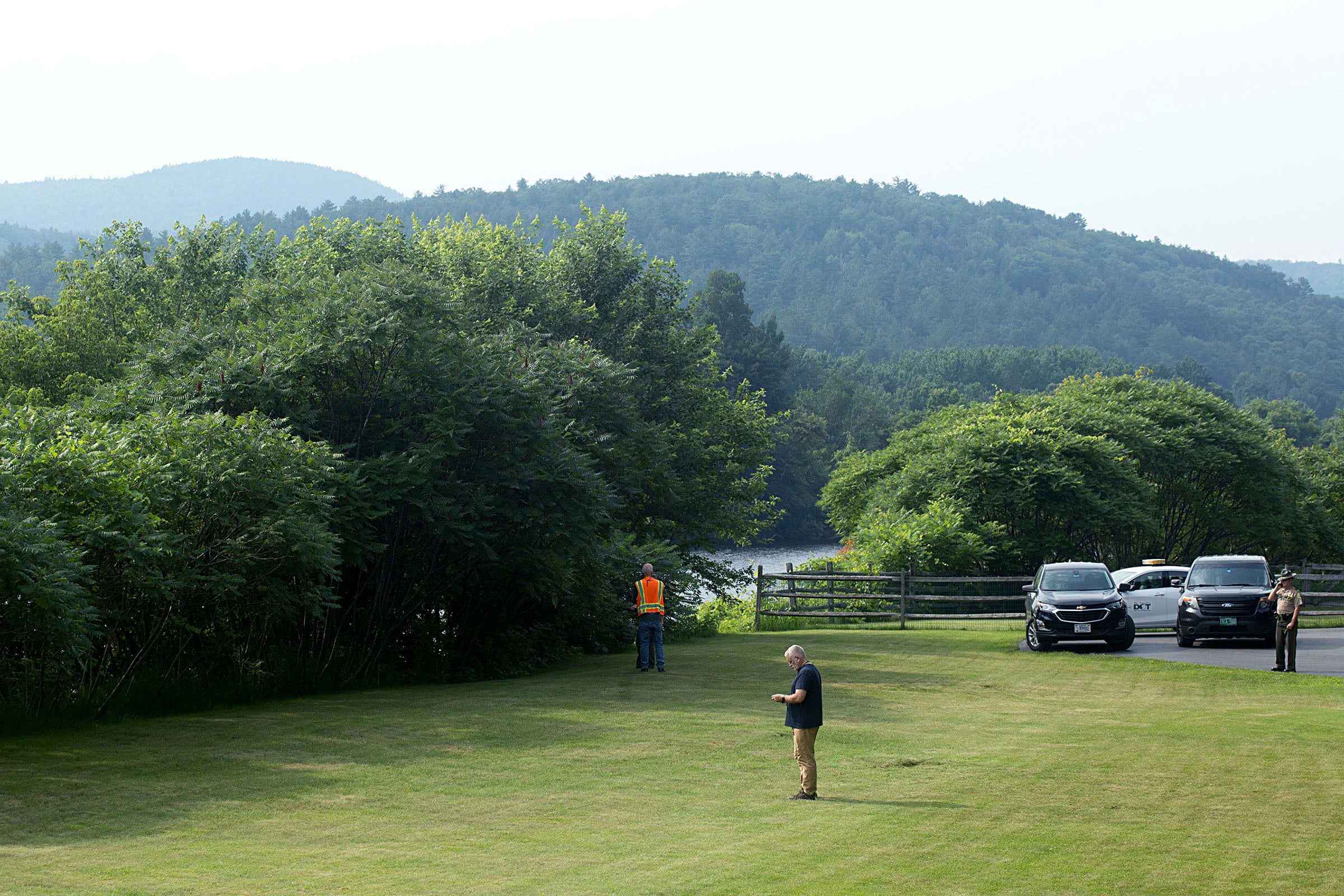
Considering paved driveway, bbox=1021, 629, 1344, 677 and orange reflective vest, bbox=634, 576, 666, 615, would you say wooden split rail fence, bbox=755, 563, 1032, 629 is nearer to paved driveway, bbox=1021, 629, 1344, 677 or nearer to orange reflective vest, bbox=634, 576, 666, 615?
paved driveway, bbox=1021, 629, 1344, 677

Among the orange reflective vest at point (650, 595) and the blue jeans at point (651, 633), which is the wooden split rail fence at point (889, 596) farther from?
the orange reflective vest at point (650, 595)

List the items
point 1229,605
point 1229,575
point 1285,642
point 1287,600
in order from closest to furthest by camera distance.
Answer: point 1287,600 < point 1285,642 < point 1229,605 < point 1229,575

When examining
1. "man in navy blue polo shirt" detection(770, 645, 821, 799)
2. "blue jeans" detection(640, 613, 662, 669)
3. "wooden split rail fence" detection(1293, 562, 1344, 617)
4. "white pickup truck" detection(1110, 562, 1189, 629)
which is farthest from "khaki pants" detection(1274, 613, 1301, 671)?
"man in navy blue polo shirt" detection(770, 645, 821, 799)

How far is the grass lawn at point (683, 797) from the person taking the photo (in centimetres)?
867

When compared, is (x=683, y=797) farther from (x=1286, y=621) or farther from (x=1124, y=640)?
(x=1124, y=640)

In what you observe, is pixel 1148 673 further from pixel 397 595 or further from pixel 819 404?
pixel 819 404

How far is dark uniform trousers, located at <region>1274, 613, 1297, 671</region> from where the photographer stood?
2197 cm

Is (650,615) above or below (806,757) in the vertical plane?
above

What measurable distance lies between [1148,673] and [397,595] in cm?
1347

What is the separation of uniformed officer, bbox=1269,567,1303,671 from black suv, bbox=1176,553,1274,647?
3921 mm

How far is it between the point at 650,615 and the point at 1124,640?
1081 cm

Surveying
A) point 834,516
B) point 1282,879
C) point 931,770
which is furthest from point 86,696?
point 834,516

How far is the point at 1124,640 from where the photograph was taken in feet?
86.8

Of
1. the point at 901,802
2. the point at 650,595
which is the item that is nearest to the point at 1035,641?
the point at 650,595
